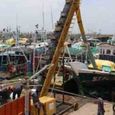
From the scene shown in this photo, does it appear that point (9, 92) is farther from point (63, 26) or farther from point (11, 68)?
point (11, 68)

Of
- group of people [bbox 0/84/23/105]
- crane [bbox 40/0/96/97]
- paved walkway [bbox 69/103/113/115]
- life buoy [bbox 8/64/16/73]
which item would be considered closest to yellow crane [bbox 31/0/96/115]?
crane [bbox 40/0/96/97]

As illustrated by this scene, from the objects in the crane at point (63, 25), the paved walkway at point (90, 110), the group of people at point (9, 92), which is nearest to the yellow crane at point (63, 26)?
the crane at point (63, 25)

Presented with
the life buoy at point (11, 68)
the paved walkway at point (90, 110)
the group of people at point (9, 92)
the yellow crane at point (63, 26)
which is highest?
the yellow crane at point (63, 26)

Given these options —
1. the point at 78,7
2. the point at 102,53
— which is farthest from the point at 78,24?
the point at 102,53

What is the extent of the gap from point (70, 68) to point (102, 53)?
1460 centimetres

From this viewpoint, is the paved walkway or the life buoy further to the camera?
the life buoy

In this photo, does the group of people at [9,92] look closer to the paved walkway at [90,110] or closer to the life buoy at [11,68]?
the paved walkway at [90,110]

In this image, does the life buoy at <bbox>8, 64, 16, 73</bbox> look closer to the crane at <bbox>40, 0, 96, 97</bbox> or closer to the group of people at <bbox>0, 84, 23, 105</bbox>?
the crane at <bbox>40, 0, 96, 97</bbox>

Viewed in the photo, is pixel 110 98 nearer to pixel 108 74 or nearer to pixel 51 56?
pixel 108 74

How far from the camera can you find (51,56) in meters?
20.6

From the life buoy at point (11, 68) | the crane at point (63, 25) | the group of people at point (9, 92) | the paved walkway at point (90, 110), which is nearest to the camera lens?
the group of people at point (9, 92)

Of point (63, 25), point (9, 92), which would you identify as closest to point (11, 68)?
point (63, 25)

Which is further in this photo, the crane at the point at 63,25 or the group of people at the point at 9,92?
the crane at the point at 63,25

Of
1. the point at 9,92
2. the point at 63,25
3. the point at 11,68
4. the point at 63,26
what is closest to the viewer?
the point at 9,92
